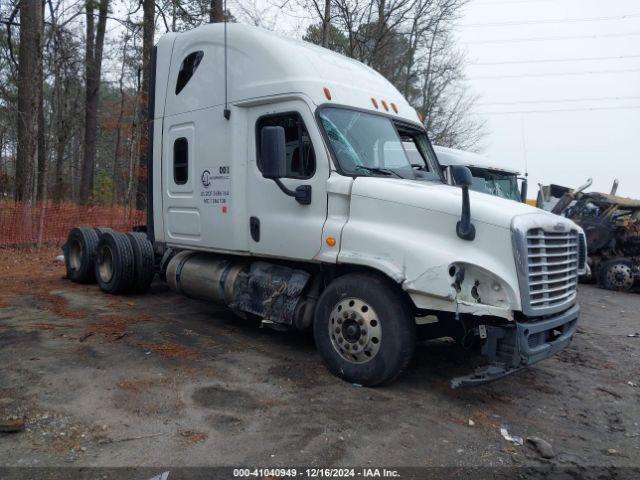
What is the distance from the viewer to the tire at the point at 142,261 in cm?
838

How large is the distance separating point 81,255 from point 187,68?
419 cm

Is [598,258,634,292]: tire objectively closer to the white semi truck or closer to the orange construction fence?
the white semi truck

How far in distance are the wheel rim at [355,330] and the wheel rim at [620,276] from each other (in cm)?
1050

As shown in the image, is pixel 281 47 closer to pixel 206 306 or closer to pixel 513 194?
pixel 206 306

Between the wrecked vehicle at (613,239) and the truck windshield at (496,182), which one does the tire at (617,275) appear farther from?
the truck windshield at (496,182)

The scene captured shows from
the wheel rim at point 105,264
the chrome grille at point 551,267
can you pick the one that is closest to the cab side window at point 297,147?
the chrome grille at point 551,267

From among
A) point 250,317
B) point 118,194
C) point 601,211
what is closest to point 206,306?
point 250,317

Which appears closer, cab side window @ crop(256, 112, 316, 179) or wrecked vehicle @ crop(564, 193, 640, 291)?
cab side window @ crop(256, 112, 316, 179)

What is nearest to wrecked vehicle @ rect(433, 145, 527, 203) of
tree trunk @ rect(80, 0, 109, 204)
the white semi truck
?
the white semi truck

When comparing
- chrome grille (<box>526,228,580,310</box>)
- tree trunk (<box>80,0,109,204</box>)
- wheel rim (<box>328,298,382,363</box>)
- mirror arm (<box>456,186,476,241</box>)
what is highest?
tree trunk (<box>80,0,109,204</box>)

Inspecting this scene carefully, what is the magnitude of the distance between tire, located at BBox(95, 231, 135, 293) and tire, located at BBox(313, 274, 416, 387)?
423 cm

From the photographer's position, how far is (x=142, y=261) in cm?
838

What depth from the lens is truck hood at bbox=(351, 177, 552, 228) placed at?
4.38 meters

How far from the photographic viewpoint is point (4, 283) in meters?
9.30
